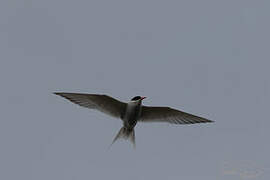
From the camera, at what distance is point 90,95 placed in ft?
88.6

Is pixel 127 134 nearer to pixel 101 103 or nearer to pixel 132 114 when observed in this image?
pixel 132 114

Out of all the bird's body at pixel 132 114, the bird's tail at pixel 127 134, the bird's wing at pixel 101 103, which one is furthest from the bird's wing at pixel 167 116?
the bird's wing at pixel 101 103

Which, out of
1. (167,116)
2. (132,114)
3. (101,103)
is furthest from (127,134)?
(167,116)

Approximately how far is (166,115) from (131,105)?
247 centimetres

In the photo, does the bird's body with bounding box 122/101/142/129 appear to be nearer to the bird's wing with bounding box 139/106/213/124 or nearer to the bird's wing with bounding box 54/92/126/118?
the bird's wing with bounding box 54/92/126/118

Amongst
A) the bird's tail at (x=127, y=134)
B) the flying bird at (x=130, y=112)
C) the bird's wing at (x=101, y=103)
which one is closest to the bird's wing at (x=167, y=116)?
the flying bird at (x=130, y=112)

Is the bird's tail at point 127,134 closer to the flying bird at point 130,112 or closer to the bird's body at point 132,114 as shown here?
the flying bird at point 130,112

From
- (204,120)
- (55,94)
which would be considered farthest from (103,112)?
(204,120)

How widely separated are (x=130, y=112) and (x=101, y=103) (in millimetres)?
1744

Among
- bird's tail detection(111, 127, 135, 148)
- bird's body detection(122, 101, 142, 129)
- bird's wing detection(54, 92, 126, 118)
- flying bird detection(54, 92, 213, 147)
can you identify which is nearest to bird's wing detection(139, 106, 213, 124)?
flying bird detection(54, 92, 213, 147)

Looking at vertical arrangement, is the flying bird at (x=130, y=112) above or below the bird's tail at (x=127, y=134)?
above

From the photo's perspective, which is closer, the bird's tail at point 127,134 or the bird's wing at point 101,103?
the bird's wing at point 101,103

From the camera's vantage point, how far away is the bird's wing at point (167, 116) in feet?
91.0

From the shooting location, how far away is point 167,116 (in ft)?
93.2
